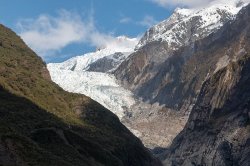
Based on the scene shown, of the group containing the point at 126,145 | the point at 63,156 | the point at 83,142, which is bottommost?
the point at 63,156

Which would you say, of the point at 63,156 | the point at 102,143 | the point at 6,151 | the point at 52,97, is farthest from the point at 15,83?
the point at 6,151

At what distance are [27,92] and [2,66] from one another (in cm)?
1307

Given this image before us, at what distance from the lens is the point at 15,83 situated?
170875mm

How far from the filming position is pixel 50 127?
126875 mm

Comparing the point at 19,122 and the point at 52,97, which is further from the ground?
the point at 52,97

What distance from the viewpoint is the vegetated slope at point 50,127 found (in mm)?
87375

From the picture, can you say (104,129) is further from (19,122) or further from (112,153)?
(19,122)

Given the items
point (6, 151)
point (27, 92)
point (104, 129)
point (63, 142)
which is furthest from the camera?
point (104, 129)

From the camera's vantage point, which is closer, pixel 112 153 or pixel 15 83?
pixel 112 153

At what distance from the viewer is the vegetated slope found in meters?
87.4

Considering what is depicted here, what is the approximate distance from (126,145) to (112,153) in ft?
56.7

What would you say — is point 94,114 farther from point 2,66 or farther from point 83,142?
point 83,142

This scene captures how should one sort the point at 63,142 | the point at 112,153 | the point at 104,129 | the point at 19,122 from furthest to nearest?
the point at 104,129 < the point at 112,153 < the point at 19,122 < the point at 63,142

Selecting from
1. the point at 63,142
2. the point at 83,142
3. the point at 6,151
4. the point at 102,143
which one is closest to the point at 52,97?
the point at 102,143
